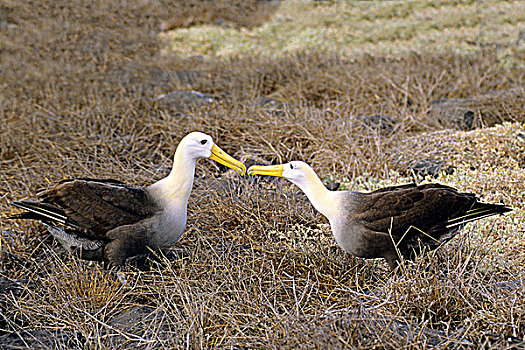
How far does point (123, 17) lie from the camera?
14188 millimetres

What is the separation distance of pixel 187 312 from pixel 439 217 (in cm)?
148

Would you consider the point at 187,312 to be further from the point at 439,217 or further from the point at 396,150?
the point at 396,150

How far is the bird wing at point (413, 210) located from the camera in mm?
2867

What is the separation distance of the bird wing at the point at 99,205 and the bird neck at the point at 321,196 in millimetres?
939

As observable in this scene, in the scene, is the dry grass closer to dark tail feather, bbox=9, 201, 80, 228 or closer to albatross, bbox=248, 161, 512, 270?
albatross, bbox=248, 161, 512, 270

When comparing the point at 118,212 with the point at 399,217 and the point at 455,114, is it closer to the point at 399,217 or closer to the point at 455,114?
the point at 399,217

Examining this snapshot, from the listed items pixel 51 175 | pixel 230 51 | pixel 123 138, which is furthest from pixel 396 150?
pixel 230 51

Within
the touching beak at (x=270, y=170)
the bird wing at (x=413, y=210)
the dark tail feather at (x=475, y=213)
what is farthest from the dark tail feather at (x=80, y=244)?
the dark tail feather at (x=475, y=213)

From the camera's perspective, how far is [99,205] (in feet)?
10.2

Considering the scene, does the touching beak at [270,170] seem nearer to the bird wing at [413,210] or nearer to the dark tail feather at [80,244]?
the bird wing at [413,210]

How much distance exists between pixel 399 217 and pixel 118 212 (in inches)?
64.9

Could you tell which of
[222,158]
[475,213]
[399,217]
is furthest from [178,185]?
[475,213]

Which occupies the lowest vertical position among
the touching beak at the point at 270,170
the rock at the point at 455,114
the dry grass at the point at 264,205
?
the rock at the point at 455,114

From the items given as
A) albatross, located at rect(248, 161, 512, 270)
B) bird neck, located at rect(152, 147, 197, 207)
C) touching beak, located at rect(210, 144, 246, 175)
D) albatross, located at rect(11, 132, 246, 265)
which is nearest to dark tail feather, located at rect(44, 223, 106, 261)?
albatross, located at rect(11, 132, 246, 265)
